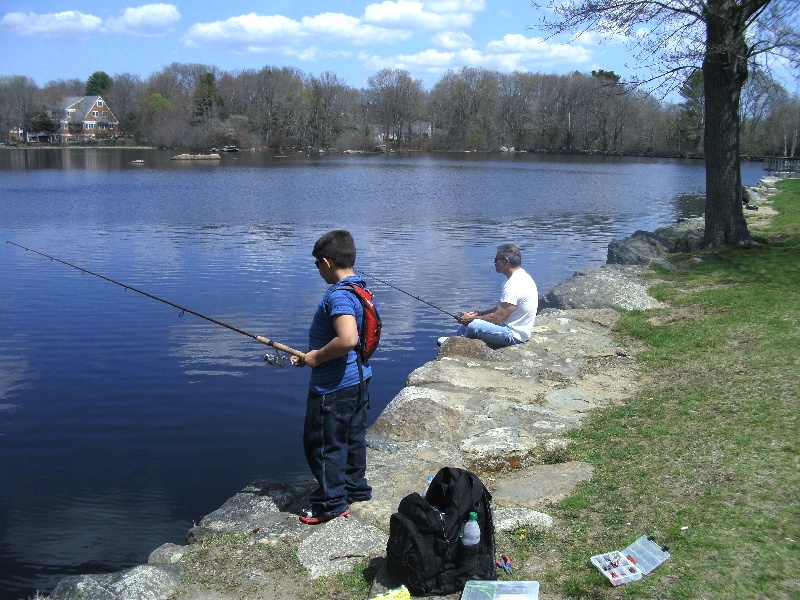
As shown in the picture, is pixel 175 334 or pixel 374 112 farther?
pixel 374 112

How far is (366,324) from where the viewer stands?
4.57 meters

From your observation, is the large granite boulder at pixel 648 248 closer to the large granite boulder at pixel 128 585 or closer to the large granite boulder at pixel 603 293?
the large granite boulder at pixel 603 293

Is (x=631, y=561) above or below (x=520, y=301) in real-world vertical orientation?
below

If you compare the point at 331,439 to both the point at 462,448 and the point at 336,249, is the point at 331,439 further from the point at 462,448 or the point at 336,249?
the point at 462,448

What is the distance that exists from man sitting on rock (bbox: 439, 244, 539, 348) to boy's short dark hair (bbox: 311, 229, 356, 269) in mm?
3762

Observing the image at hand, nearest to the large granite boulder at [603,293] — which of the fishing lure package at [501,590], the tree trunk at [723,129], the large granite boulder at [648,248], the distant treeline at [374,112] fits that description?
the large granite boulder at [648,248]

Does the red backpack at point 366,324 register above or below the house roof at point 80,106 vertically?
below

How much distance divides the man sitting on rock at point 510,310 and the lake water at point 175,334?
1.45m

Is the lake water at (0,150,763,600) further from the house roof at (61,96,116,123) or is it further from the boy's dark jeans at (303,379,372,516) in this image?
the house roof at (61,96,116,123)

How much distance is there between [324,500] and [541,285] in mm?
11833

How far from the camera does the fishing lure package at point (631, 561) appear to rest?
11.5ft

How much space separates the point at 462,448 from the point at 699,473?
5.59 feet

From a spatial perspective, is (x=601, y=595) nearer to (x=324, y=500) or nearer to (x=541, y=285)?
(x=324, y=500)

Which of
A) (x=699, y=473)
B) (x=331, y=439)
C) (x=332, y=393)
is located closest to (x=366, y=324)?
(x=332, y=393)
